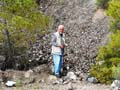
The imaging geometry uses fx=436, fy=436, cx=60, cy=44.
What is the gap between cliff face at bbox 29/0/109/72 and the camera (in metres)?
14.9

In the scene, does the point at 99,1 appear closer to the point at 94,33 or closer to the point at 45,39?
the point at 94,33

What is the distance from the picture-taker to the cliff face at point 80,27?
1495 cm

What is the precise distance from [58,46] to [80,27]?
363 cm

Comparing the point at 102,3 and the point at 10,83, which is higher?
the point at 102,3

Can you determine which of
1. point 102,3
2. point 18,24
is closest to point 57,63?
point 18,24

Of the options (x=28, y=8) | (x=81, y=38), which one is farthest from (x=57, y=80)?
(x=81, y=38)

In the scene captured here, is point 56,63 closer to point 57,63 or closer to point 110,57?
point 57,63

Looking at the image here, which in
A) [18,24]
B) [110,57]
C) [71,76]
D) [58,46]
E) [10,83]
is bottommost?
[10,83]

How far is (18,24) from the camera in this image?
12672mm

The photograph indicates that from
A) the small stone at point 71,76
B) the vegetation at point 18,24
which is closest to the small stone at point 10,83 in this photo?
the vegetation at point 18,24

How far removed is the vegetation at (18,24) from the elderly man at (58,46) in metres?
0.69

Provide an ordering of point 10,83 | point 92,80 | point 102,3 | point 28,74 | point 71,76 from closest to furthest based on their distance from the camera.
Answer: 1. point 10,83
2. point 92,80
3. point 28,74
4. point 71,76
5. point 102,3

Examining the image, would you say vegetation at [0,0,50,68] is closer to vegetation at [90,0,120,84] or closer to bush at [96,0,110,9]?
vegetation at [90,0,120,84]

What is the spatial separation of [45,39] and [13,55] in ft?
9.44
